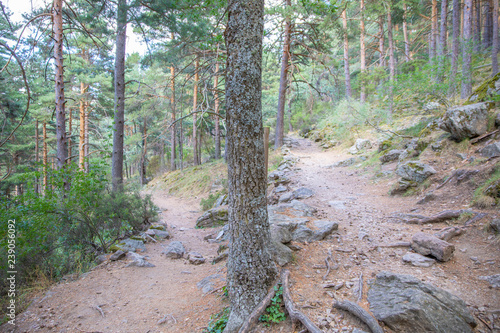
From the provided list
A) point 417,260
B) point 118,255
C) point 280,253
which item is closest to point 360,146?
point 417,260

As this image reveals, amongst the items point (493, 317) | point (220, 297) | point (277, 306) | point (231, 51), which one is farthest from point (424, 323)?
point (231, 51)

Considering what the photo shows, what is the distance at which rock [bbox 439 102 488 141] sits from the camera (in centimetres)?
562

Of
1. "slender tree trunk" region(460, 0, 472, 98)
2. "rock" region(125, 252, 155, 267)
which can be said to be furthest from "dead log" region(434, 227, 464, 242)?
"slender tree trunk" region(460, 0, 472, 98)

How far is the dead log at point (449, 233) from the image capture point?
3641mm

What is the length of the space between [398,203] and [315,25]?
7818 millimetres

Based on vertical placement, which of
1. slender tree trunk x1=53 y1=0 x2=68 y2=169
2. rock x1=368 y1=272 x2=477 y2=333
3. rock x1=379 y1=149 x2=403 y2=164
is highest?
slender tree trunk x1=53 y1=0 x2=68 y2=169

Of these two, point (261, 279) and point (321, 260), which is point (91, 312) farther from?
point (321, 260)

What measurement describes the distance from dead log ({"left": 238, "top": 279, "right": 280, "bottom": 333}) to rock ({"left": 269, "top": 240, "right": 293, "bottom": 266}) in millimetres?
541

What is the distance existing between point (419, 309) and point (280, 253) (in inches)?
67.3

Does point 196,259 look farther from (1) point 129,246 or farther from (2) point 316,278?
(2) point 316,278

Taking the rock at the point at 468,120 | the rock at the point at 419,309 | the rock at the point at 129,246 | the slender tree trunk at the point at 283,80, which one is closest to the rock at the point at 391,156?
the rock at the point at 468,120

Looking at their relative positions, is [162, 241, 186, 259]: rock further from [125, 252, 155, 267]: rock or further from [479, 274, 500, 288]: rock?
[479, 274, 500, 288]: rock

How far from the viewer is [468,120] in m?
5.73

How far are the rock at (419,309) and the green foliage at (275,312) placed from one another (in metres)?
0.94
